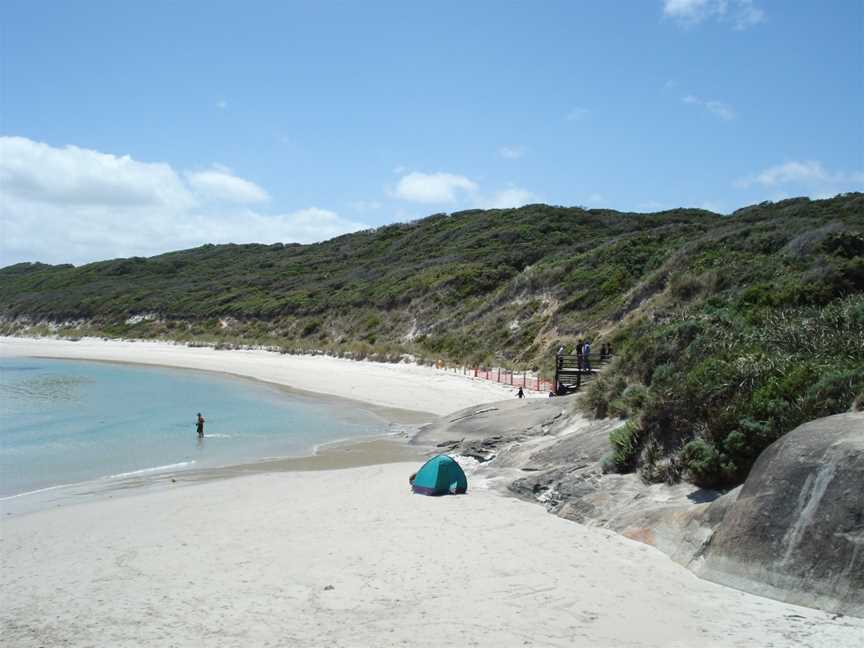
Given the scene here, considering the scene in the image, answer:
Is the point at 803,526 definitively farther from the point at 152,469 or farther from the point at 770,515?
the point at 152,469

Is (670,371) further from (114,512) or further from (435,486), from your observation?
(114,512)

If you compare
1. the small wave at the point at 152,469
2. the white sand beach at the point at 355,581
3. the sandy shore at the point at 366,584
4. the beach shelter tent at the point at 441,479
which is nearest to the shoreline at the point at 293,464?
the small wave at the point at 152,469

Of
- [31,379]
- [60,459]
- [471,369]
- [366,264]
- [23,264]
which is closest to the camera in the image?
[60,459]

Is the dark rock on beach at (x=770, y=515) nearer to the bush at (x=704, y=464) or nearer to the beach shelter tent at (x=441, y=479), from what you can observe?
the bush at (x=704, y=464)

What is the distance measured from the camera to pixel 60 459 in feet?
60.8

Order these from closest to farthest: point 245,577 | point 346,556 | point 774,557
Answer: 1. point 774,557
2. point 245,577
3. point 346,556

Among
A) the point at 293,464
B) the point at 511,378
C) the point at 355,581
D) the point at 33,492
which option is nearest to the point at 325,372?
the point at 511,378

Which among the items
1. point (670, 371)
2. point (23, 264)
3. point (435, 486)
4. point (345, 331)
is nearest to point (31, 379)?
point (345, 331)

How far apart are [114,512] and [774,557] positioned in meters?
10.2

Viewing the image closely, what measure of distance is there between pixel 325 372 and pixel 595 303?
1404 cm

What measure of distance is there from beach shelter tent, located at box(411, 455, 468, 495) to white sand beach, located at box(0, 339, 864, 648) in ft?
1.25

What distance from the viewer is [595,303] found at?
3628cm

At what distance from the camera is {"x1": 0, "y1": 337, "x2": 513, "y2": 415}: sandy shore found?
28.1 metres

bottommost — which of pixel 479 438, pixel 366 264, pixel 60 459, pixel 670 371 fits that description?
pixel 60 459
